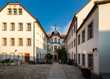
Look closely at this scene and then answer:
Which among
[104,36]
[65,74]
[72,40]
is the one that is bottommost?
[65,74]

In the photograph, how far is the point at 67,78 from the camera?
18.8 m

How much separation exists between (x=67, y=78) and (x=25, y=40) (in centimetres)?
2615

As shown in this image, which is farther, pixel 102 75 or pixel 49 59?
pixel 49 59

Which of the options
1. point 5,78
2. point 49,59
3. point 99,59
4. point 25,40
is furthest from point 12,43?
point 99,59

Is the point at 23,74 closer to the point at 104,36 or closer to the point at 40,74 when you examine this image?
the point at 40,74

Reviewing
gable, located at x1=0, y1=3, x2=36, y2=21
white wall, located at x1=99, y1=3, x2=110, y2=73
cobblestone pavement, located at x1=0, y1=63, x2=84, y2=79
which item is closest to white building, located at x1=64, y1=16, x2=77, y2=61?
gable, located at x1=0, y1=3, x2=36, y2=21

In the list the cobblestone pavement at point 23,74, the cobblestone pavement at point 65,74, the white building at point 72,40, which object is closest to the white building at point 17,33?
the white building at point 72,40

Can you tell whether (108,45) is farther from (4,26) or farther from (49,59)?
(49,59)

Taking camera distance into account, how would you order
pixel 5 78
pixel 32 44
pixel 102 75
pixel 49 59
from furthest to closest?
pixel 49 59 < pixel 32 44 < pixel 5 78 < pixel 102 75

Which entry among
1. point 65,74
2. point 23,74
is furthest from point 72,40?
point 23,74

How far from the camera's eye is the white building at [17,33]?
4378 cm

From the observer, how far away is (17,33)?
4416 cm

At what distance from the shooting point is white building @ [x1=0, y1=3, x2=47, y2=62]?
43781 mm

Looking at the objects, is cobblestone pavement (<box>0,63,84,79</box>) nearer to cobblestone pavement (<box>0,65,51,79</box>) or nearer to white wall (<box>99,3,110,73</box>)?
cobblestone pavement (<box>0,65,51,79</box>)
